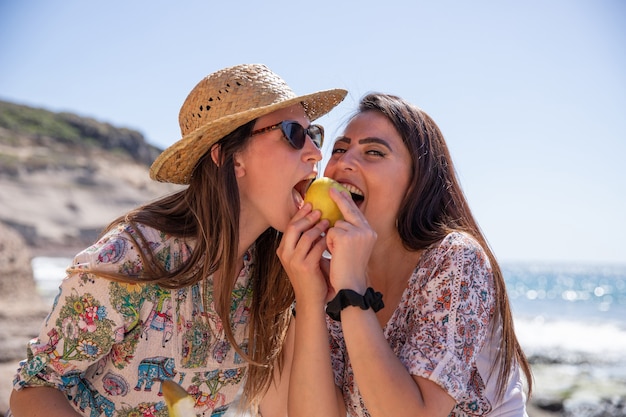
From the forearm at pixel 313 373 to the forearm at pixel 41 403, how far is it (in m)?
1.00

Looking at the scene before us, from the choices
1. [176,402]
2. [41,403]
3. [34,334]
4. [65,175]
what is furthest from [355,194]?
[65,175]

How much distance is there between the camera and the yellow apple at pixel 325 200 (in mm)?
3285

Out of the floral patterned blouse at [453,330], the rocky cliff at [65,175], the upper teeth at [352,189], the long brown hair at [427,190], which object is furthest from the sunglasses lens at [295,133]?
the rocky cliff at [65,175]

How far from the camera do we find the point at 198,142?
129 inches

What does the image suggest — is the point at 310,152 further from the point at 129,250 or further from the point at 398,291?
the point at 129,250

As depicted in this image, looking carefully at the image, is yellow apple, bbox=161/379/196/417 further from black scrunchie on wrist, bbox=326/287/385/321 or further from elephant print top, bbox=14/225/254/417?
black scrunchie on wrist, bbox=326/287/385/321

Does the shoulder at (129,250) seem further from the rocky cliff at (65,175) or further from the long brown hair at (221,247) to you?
the rocky cliff at (65,175)

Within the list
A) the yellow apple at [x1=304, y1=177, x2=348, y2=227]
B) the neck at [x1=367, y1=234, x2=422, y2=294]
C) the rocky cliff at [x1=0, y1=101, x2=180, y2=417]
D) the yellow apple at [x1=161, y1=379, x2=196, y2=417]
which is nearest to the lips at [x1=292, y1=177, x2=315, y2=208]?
the yellow apple at [x1=304, y1=177, x2=348, y2=227]

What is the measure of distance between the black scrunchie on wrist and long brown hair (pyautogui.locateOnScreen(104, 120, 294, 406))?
0.61 meters

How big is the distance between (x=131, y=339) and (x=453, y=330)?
152 centimetres

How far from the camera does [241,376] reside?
3.61m

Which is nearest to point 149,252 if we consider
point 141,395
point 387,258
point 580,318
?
point 141,395

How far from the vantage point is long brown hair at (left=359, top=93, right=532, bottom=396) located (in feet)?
11.4

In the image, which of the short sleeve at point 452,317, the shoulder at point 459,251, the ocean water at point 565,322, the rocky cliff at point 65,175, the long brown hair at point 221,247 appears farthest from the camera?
the rocky cliff at point 65,175
